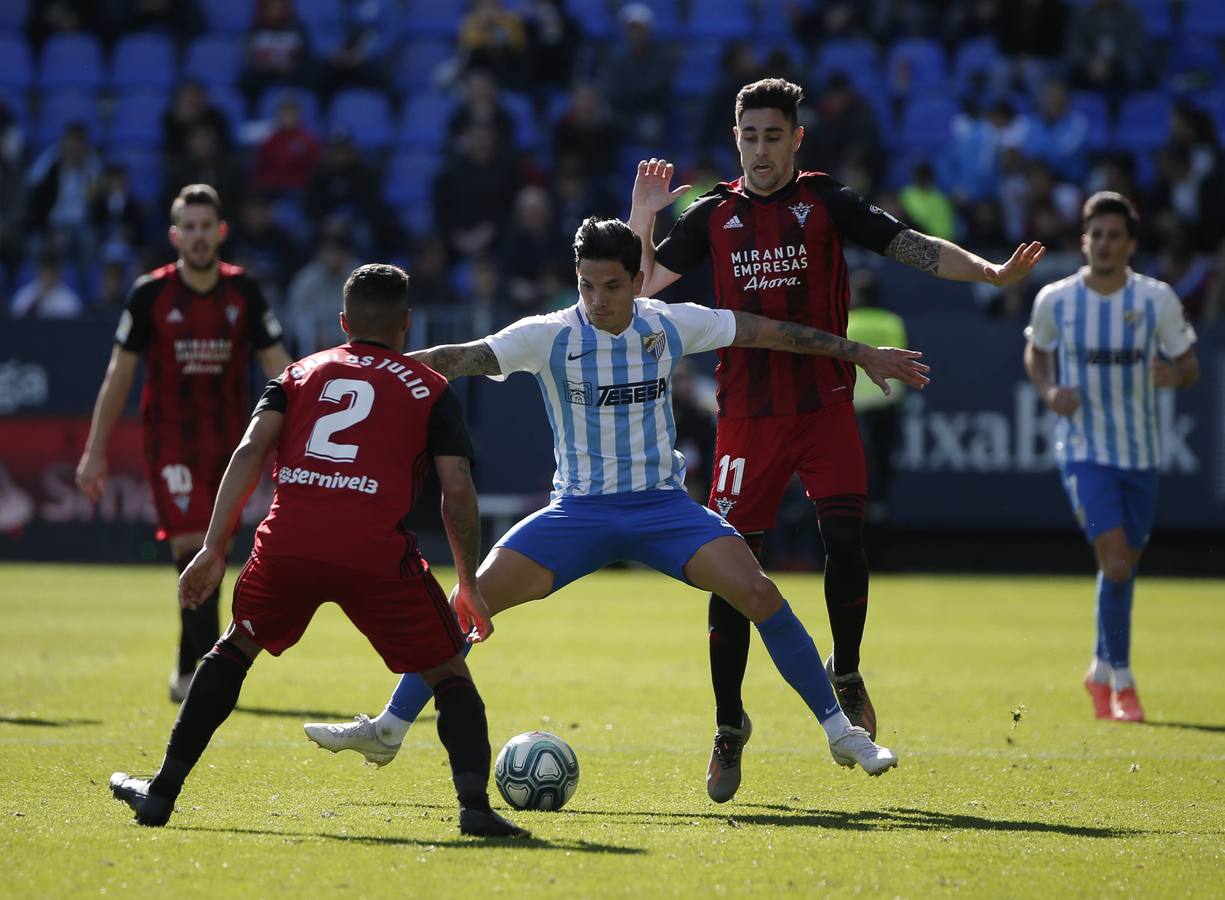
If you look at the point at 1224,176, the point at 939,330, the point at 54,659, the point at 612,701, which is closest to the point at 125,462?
the point at 54,659

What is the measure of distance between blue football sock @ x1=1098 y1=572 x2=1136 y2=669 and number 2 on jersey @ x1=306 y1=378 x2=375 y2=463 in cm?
491

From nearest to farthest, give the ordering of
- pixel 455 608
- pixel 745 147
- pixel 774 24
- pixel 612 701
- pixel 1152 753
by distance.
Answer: pixel 455 608
pixel 745 147
pixel 1152 753
pixel 612 701
pixel 774 24

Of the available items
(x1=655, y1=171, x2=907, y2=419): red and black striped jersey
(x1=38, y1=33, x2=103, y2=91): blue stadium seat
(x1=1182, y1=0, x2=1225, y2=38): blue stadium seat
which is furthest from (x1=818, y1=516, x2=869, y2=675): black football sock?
(x1=38, y1=33, x2=103, y2=91): blue stadium seat

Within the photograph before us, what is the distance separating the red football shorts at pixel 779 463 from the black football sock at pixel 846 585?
0.47 ft

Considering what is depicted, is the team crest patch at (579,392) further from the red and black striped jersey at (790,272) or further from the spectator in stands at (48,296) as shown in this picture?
the spectator in stands at (48,296)

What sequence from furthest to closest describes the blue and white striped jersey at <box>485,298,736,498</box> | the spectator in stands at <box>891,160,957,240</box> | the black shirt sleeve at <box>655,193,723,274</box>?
the spectator in stands at <box>891,160,957,240</box>, the black shirt sleeve at <box>655,193,723,274</box>, the blue and white striped jersey at <box>485,298,736,498</box>

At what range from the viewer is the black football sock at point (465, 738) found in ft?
18.3

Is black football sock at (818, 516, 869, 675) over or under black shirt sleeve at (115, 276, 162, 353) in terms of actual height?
under

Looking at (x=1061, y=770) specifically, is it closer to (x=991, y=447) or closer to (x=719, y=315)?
(x=719, y=315)

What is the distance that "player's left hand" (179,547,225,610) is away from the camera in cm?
551

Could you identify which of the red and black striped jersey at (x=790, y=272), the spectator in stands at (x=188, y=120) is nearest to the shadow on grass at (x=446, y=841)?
the red and black striped jersey at (x=790, y=272)

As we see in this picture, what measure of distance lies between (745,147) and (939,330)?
9995mm

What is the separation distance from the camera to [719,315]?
6488 millimetres

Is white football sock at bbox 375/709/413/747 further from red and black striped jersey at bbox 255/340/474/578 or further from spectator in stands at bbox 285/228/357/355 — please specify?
spectator in stands at bbox 285/228/357/355
